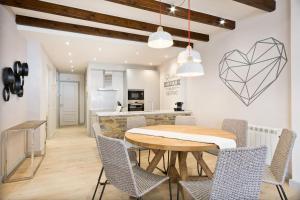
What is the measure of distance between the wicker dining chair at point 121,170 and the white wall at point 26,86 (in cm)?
200

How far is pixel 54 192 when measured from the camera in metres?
2.42

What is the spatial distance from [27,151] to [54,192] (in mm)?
2050

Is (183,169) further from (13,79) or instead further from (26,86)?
(26,86)

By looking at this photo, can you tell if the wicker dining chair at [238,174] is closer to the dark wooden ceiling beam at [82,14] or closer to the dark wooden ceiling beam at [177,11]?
the dark wooden ceiling beam at [177,11]

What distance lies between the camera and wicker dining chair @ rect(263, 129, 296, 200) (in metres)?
1.65

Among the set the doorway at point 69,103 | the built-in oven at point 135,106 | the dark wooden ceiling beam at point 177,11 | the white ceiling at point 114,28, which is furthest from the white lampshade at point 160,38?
the doorway at point 69,103

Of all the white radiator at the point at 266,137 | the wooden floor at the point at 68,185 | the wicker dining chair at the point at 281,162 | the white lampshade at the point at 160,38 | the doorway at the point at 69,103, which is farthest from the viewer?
the doorway at the point at 69,103

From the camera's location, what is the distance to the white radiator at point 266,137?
287cm

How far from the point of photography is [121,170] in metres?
1.49

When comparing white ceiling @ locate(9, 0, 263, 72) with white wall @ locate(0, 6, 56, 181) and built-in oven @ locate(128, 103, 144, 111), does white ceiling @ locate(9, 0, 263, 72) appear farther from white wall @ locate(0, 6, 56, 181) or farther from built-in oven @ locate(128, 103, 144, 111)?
built-in oven @ locate(128, 103, 144, 111)

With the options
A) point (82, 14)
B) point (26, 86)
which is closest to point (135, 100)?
point (26, 86)

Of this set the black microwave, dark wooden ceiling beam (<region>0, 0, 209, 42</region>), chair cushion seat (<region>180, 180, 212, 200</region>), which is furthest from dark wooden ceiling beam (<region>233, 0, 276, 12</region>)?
the black microwave

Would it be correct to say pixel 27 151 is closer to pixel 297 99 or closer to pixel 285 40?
pixel 297 99

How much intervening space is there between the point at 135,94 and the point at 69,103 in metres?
4.04
